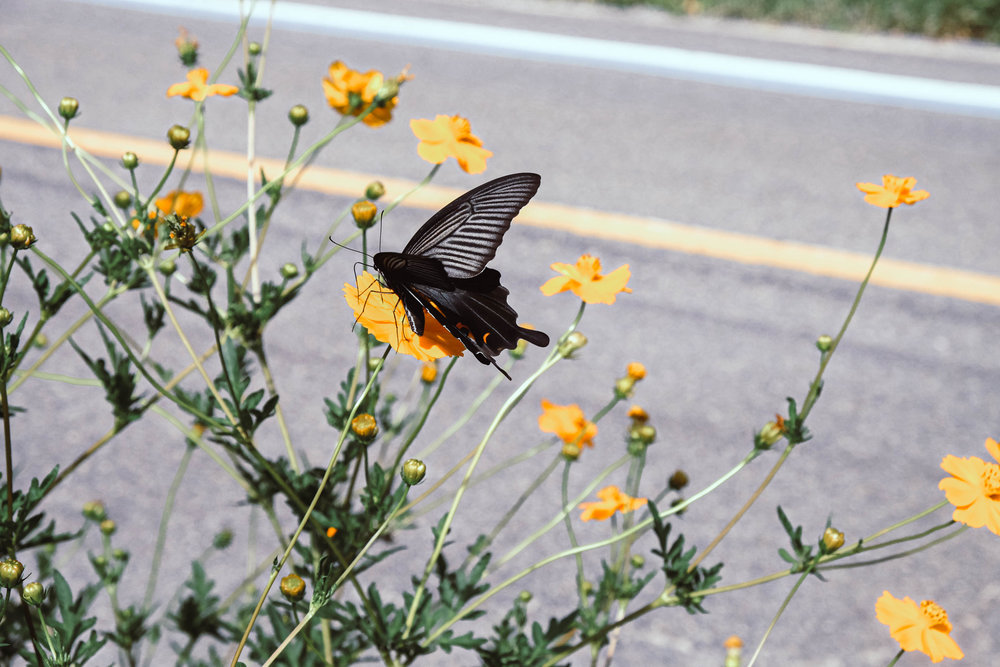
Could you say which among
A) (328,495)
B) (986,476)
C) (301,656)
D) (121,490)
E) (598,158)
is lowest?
(121,490)

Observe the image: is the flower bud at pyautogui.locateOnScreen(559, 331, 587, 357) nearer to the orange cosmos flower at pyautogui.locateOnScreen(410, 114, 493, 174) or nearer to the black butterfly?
the black butterfly

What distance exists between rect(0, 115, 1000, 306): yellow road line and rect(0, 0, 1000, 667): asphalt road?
0.16 feet

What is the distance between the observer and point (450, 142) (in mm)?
813

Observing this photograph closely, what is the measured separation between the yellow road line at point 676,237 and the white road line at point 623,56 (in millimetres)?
1611

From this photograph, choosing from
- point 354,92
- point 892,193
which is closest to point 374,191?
point 354,92

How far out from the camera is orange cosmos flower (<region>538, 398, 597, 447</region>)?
3.21ft

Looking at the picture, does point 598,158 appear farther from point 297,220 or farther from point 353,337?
point 353,337

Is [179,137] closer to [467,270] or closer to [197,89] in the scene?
[197,89]

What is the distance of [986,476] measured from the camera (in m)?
0.68

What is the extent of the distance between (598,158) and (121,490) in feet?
7.44

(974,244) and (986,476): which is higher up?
(986,476)

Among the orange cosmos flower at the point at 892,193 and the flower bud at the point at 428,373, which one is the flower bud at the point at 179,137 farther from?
the orange cosmos flower at the point at 892,193

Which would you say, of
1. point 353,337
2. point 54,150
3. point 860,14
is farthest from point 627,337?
point 860,14

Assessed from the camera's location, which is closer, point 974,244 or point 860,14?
point 974,244
